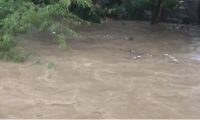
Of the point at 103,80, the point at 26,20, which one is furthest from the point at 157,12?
the point at 103,80

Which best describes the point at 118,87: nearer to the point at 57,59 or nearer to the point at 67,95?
the point at 67,95

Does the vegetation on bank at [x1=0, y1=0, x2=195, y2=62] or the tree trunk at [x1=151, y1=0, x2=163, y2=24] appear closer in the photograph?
the vegetation on bank at [x1=0, y1=0, x2=195, y2=62]

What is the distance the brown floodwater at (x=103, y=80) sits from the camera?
24.3ft

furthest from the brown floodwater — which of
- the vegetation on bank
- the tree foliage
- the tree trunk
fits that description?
the tree trunk

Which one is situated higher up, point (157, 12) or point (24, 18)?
point (24, 18)

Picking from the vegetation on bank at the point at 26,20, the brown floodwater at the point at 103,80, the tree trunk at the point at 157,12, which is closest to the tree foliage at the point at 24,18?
the vegetation on bank at the point at 26,20

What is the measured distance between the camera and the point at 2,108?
7.19m

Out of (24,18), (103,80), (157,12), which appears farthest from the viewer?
(157,12)

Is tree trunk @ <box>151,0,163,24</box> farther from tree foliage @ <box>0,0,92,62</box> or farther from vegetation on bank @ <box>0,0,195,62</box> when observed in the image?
tree foliage @ <box>0,0,92,62</box>

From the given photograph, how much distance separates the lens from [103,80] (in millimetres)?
9078

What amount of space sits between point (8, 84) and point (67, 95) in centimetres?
118

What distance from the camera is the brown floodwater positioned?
292 inches

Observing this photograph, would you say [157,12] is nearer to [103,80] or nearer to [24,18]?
[24,18]

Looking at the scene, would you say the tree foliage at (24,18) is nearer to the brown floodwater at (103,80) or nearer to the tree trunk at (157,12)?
the brown floodwater at (103,80)
